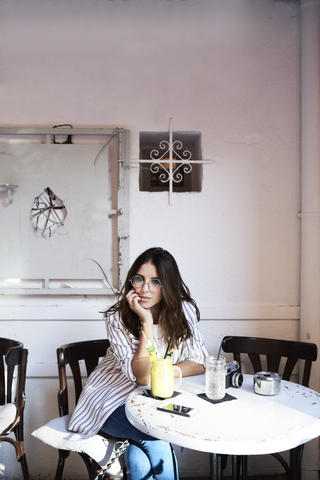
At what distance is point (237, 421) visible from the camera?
1.34m

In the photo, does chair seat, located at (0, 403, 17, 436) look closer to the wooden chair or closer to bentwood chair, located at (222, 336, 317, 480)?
the wooden chair

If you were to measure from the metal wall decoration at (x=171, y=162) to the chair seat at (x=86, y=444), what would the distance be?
1407 millimetres

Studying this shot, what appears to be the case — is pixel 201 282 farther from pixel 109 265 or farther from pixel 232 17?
pixel 232 17

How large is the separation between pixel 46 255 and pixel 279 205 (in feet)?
4.86

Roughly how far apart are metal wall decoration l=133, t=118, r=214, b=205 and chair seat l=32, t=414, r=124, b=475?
4.62 ft

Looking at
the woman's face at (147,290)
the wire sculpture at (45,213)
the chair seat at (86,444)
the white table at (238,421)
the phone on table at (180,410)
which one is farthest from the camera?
the wire sculpture at (45,213)

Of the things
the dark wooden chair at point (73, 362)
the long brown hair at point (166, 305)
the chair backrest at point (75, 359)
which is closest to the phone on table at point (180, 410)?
the long brown hair at point (166, 305)

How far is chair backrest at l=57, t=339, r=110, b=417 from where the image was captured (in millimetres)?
2008

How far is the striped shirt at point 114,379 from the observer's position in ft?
5.80

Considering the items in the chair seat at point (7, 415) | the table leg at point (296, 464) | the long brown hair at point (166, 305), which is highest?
the long brown hair at point (166, 305)

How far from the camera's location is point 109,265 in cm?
255

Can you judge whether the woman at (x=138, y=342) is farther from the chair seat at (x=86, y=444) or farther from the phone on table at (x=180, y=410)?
the phone on table at (x=180, y=410)

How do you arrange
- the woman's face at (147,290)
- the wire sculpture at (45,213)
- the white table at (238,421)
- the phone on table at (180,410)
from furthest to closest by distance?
the wire sculpture at (45,213) → the woman's face at (147,290) → the phone on table at (180,410) → the white table at (238,421)

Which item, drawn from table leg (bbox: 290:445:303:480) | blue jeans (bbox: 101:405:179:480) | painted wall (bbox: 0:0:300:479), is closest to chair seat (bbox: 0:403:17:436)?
painted wall (bbox: 0:0:300:479)
